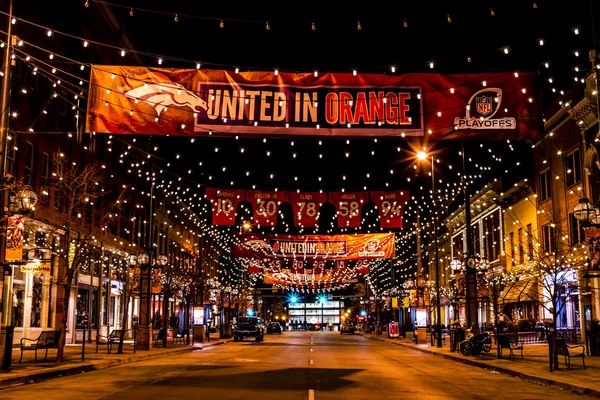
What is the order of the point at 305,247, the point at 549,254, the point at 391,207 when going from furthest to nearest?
the point at 305,247, the point at 391,207, the point at 549,254

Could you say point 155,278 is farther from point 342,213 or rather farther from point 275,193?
point 342,213

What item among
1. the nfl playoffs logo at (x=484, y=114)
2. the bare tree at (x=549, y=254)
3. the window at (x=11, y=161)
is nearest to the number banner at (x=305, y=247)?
the bare tree at (x=549, y=254)

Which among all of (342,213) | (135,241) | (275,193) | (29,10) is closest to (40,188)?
(29,10)

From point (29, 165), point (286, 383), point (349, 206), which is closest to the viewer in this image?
point (286, 383)

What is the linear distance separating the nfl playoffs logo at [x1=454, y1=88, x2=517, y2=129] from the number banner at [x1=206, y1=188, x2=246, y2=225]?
1691cm

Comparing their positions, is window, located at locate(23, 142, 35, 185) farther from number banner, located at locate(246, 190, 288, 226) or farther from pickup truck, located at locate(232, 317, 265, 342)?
pickup truck, located at locate(232, 317, 265, 342)

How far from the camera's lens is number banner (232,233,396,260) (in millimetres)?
47656

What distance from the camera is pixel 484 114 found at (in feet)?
67.3

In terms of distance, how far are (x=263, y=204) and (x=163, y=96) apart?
1572cm

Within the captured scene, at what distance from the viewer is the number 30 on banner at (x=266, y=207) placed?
116 ft

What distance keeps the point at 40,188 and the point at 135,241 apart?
19.8 m

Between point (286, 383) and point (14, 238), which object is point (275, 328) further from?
point (286, 383)

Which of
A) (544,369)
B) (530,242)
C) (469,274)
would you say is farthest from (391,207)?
(544,369)

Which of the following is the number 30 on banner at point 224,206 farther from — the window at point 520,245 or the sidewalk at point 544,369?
the window at point 520,245
